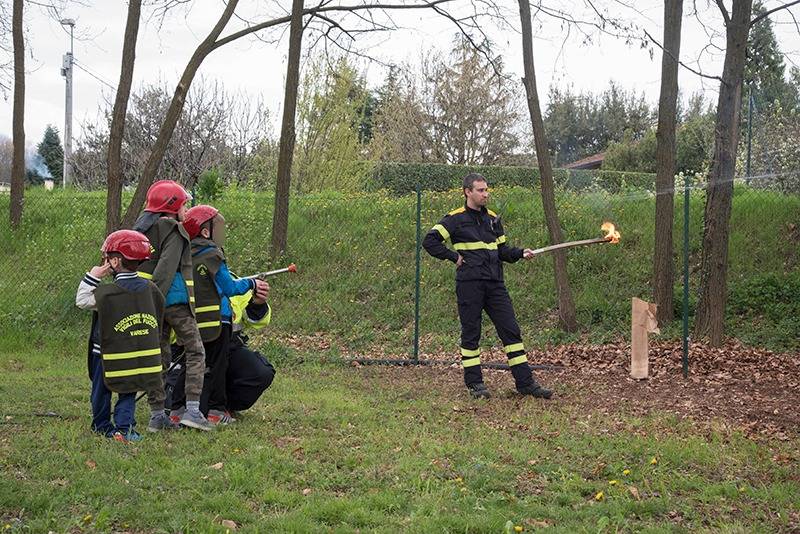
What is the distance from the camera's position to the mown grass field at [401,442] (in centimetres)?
486

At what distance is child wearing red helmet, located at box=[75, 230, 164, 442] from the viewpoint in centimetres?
637

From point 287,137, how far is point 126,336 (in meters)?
8.73

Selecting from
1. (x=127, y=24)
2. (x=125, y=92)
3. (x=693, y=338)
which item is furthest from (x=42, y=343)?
(x=693, y=338)

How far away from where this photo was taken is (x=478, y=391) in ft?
27.9

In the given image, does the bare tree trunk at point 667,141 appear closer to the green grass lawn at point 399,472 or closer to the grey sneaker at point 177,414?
the green grass lawn at point 399,472

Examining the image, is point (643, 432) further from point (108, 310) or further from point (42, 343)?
point (42, 343)

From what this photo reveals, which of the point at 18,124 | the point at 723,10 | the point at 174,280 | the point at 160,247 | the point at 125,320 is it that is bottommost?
the point at 125,320

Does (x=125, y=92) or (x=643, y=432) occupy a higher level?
(x=125, y=92)

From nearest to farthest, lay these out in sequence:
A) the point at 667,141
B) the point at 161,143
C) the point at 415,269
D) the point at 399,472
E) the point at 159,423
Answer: the point at 399,472 < the point at 159,423 < the point at 667,141 < the point at 161,143 < the point at 415,269

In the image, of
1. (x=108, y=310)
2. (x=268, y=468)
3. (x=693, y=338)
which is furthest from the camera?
(x=693, y=338)

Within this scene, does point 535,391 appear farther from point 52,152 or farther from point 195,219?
point 52,152

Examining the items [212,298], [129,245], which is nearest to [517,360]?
[212,298]

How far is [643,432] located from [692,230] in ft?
28.5

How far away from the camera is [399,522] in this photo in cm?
473
